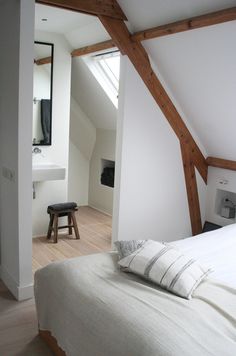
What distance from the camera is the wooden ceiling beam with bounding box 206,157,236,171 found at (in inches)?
155

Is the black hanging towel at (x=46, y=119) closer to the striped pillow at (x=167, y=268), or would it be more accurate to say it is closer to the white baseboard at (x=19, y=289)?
the white baseboard at (x=19, y=289)

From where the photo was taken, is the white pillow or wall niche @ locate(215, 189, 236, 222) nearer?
the white pillow

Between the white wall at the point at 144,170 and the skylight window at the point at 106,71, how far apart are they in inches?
36.8

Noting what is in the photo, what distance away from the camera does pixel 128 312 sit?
1.79 metres

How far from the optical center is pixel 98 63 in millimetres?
4547

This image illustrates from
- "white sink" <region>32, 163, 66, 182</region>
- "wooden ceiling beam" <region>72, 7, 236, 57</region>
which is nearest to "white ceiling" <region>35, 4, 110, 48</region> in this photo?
"wooden ceiling beam" <region>72, 7, 236, 57</region>

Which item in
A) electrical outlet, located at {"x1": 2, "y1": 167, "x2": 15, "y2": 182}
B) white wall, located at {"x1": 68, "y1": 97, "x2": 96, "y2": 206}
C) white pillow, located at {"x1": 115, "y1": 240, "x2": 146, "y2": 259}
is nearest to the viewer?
white pillow, located at {"x1": 115, "y1": 240, "x2": 146, "y2": 259}

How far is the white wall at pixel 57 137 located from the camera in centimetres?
438

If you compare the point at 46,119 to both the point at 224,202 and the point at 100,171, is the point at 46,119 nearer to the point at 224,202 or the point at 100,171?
the point at 100,171

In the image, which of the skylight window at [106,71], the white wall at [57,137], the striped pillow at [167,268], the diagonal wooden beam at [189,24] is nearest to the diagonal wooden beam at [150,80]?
the diagonal wooden beam at [189,24]

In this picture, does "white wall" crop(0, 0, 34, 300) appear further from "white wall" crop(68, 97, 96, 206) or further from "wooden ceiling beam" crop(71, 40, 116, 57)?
"white wall" crop(68, 97, 96, 206)

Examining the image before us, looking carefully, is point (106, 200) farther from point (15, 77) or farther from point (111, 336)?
point (111, 336)

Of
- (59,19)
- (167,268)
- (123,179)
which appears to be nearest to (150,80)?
(123,179)

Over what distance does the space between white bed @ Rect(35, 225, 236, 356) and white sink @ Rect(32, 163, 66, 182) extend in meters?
1.83
